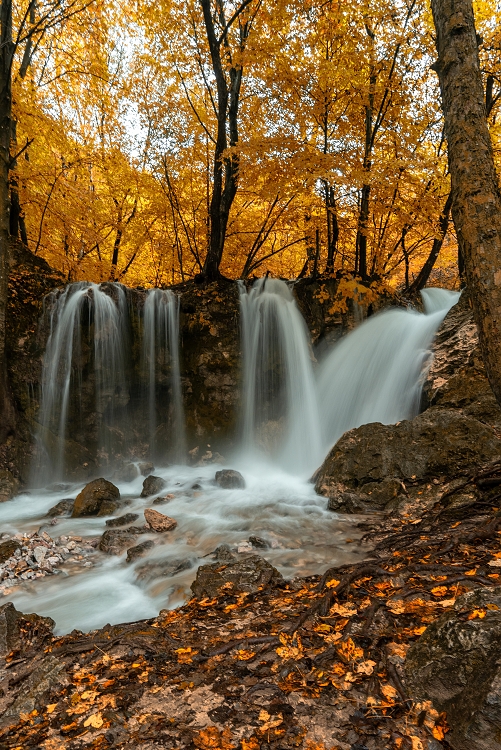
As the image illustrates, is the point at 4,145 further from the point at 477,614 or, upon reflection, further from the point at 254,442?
the point at 477,614

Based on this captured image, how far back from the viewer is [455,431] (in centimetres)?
569

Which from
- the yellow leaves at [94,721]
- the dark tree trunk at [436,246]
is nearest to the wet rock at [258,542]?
the yellow leaves at [94,721]

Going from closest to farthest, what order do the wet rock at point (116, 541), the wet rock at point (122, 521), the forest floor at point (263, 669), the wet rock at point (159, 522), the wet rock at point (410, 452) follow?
the forest floor at point (263, 669) → the wet rock at point (116, 541) → the wet rock at point (410, 452) → the wet rock at point (159, 522) → the wet rock at point (122, 521)

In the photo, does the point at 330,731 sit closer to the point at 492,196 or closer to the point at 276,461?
the point at 492,196

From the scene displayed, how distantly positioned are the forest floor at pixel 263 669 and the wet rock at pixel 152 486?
4564 mm

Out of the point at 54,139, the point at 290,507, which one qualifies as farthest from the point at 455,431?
the point at 54,139

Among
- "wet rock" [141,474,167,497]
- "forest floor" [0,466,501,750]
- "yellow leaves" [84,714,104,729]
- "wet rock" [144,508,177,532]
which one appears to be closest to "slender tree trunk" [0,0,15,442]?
"wet rock" [141,474,167,497]

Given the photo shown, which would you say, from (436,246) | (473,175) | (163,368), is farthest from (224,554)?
(436,246)

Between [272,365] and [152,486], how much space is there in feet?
14.3

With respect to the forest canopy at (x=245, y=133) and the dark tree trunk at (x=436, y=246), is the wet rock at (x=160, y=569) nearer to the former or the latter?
the forest canopy at (x=245, y=133)

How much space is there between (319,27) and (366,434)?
8065 millimetres

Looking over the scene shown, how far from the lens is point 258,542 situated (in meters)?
4.89

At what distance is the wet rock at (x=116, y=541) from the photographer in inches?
204

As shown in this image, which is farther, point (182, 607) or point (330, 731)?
point (182, 607)
